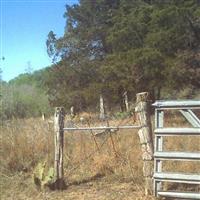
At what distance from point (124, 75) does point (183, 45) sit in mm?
4459

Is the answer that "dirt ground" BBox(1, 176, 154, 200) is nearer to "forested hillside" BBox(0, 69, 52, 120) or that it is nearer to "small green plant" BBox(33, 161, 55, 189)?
"small green plant" BBox(33, 161, 55, 189)

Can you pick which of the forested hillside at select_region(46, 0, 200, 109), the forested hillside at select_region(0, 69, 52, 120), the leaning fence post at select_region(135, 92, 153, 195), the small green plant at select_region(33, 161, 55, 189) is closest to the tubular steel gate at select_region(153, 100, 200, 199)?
the leaning fence post at select_region(135, 92, 153, 195)

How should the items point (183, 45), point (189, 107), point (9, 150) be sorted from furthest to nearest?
point (183, 45) → point (9, 150) → point (189, 107)

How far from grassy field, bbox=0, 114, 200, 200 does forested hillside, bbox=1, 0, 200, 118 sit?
13.6 m

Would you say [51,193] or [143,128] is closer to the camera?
[143,128]

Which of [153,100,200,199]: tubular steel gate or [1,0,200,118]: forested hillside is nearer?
[153,100,200,199]: tubular steel gate

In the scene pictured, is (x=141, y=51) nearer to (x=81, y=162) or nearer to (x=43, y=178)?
(x=81, y=162)

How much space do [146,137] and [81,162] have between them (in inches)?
101

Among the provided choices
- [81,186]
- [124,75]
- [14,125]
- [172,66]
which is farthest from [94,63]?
[81,186]

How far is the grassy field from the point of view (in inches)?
340

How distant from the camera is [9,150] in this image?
10.8m

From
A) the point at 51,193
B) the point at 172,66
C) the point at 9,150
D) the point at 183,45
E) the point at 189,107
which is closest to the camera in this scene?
the point at 189,107

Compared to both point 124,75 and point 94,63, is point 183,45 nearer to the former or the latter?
point 124,75

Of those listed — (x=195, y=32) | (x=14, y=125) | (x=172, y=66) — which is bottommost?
(x=14, y=125)
